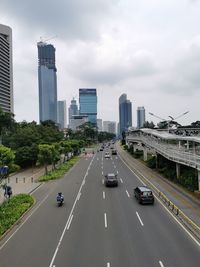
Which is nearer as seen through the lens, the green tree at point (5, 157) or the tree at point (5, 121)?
the green tree at point (5, 157)

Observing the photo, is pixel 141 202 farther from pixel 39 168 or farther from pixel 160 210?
pixel 39 168

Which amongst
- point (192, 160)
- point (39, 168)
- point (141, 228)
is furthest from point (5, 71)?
point (141, 228)

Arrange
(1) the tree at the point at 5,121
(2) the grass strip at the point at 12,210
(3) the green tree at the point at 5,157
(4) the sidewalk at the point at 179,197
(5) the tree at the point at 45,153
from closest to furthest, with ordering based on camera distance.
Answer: (2) the grass strip at the point at 12,210
(4) the sidewalk at the point at 179,197
(3) the green tree at the point at 5,157
(5) the tree at the point at 45,153
(1) the tree at the point at 5,121

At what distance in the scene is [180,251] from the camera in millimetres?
17922

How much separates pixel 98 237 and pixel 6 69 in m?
132

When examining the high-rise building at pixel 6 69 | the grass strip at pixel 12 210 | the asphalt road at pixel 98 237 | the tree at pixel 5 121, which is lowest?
the asphalt road at pixel 98 237

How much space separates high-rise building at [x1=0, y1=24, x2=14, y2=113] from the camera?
138m

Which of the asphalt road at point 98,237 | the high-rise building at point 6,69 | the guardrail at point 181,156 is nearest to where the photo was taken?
the asphalt road at point 98,237

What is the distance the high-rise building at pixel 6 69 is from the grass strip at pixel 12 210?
353 ft

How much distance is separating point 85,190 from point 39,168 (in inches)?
1156

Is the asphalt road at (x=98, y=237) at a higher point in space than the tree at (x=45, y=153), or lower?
lower

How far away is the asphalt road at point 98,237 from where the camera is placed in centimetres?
1695

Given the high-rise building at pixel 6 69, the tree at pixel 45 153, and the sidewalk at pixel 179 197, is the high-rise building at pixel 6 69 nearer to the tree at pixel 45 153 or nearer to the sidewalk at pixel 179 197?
the tree at pixel 45 153

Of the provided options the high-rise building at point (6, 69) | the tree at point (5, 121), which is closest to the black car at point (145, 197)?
the tree at point (5, 121)
